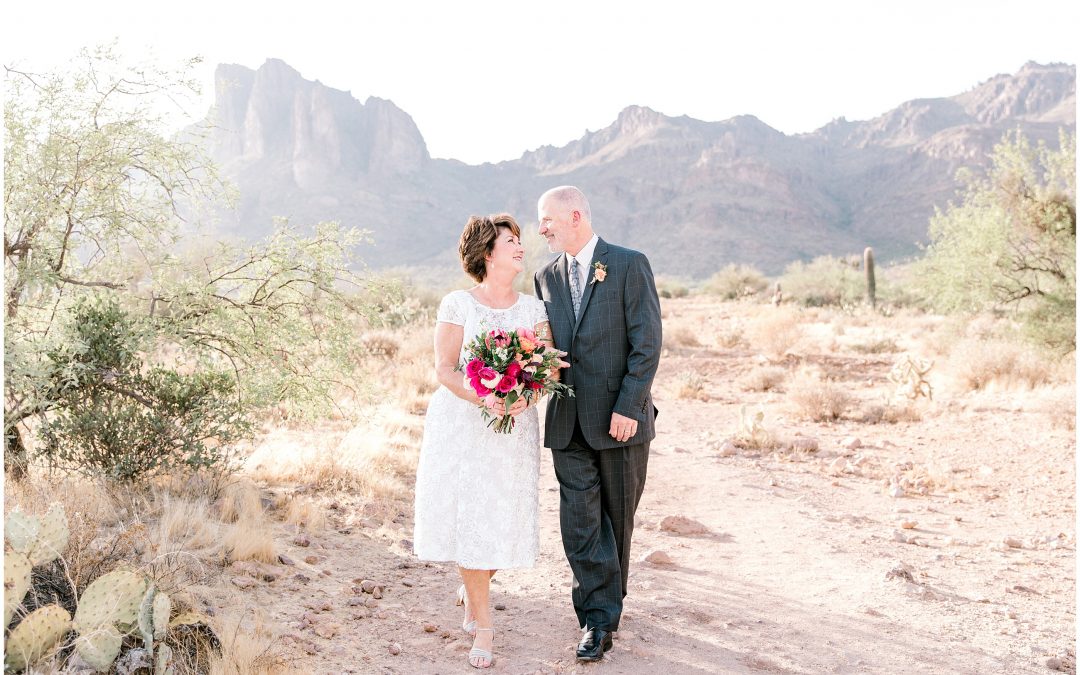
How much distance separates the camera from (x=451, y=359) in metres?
3.98

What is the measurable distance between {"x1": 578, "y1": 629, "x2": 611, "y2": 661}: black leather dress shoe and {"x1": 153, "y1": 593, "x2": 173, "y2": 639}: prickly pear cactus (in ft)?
6.28

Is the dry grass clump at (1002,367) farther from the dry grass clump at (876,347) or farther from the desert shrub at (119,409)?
the desert shrub at (119,409)

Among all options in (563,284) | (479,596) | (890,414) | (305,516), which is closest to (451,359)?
(563,284)

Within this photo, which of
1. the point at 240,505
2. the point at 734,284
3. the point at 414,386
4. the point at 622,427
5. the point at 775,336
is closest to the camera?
the point at 622,427

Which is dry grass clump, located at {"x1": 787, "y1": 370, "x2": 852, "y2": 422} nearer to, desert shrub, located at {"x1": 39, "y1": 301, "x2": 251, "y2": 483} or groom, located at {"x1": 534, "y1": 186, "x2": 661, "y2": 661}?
groom, located at {"x1": 534, "y1": 186, "x2": 661, "y2": 661}

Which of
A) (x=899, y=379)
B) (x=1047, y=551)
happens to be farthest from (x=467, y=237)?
(x=899, y=379)

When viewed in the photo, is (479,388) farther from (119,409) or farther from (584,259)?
(119,409)

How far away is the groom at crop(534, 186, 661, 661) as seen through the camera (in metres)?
4.01

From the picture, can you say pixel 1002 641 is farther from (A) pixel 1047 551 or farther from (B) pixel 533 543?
(B) pixel 533 543

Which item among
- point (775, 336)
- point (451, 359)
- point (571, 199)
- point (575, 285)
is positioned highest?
point (571, 199)

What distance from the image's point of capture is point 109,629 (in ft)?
10.8

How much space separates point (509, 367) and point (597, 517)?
3.34ft

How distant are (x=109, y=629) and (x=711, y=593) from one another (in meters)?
3.32

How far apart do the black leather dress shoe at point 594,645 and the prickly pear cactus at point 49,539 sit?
2454mm
